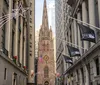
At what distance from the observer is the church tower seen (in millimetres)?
154625

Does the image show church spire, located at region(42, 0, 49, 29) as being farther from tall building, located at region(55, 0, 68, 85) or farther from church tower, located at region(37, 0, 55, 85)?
tall building, located at region(55, 0, 68, 85)

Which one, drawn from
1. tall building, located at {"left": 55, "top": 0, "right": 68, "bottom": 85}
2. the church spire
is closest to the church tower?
the church spire

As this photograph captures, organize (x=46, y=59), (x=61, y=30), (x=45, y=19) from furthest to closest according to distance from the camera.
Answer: (x=45, y=19)
(x=46, y=59)
(x=61, y=30)

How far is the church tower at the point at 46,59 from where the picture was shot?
507 ft

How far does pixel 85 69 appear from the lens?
29.5m

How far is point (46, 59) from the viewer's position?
15950 cm

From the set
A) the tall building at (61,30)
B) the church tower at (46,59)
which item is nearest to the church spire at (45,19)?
the church tower at (46,59)

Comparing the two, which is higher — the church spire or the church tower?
the church spire

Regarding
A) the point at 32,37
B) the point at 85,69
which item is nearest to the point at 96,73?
the point at 85,69

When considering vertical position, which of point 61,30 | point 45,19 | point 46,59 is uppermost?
point 45,19

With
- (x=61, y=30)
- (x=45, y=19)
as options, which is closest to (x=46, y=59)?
(x=45, y=19)

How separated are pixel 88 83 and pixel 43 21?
152291mm

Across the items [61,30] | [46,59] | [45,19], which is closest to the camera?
[61,30]

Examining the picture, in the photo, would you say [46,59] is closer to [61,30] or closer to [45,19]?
[45,19]
